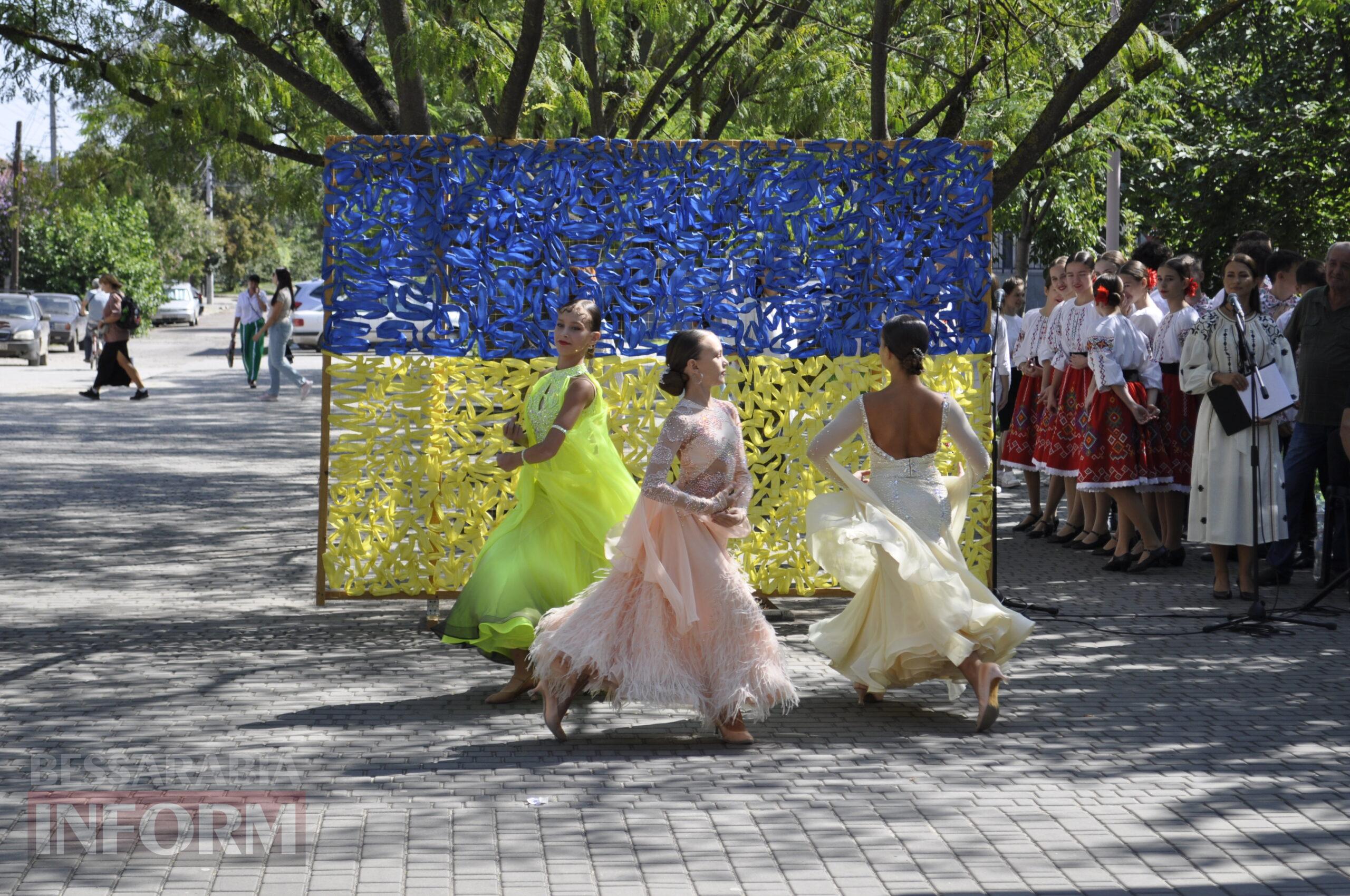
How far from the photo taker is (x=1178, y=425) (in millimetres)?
11648

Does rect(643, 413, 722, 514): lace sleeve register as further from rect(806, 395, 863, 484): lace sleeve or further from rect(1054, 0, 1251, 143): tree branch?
rect(1054, 0, 1251, 143): tree branch

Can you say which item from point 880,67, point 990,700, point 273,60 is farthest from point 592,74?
point 990,700

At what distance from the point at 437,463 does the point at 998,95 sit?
8.12 metres

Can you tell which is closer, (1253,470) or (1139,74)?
(1253,470)

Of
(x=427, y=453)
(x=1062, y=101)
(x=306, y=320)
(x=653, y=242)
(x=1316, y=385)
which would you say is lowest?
(x=427, y=453)

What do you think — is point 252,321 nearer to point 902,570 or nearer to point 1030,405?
point 1030,405

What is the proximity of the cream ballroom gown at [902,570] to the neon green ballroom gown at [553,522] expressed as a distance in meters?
0.98

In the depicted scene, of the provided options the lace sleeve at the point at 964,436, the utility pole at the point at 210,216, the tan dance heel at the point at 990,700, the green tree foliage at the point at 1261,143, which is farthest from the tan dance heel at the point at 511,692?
the utility pole at the point at 210,216

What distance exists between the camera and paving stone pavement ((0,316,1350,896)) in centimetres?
519

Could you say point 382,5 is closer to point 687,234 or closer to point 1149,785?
point 687,234

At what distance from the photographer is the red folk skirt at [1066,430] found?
11.9m

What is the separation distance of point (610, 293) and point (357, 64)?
3.01 meters

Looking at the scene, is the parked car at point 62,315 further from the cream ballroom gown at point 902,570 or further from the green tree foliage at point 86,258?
the cream ballroom gown at point 902,570

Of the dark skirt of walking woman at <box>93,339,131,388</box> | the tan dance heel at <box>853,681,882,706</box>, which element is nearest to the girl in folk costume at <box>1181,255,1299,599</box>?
the tan dance heel at <box>853,681,882,706</box>
